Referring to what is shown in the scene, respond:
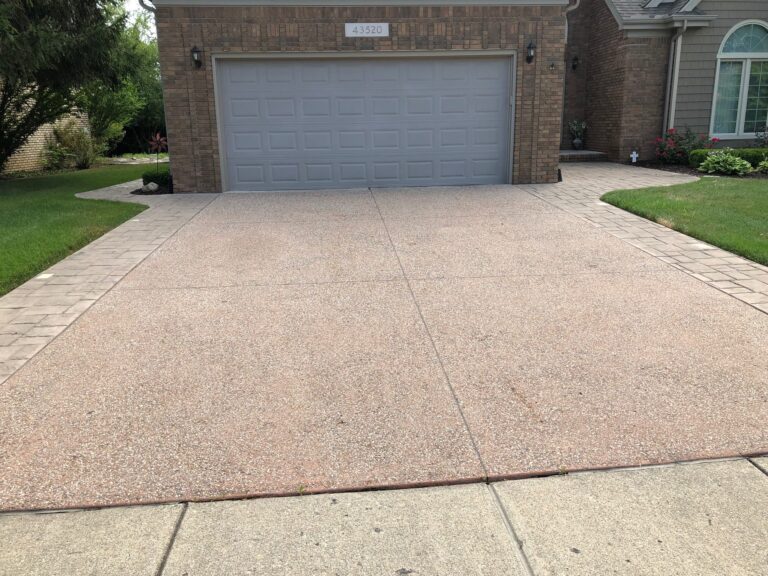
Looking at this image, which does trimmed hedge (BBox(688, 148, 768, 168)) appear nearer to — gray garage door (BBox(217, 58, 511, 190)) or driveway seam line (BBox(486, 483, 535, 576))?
gray garage door (BBox(217, 58, 511, 190))

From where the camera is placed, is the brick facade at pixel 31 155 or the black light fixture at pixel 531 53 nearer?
the black light fixture at pixel 531 53

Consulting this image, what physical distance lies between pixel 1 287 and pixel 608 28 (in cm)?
1634

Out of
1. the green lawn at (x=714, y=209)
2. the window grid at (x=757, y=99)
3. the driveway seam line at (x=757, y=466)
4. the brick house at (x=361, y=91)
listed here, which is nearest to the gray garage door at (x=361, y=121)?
the brick house at (x=361, y=91)

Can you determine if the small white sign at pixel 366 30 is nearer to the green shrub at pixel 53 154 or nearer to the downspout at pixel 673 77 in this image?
the downspout at pixel 673 77

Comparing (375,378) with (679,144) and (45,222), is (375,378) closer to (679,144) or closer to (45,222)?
(45,222)

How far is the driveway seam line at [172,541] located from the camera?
2.39 meters

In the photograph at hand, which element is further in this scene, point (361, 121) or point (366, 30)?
point (361, 121)

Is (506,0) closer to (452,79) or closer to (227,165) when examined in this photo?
(452,79)

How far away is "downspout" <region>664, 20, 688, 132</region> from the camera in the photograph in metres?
16.0

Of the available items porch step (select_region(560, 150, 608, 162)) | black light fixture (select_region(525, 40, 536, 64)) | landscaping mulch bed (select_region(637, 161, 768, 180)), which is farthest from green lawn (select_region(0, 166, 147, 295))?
landscaping mulch bed (select_region(637, 161, 768, 180))

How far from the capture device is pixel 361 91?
12.1m

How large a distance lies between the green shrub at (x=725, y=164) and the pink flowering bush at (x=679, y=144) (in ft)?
4.53

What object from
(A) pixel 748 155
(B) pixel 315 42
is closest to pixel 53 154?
(B) pixel 315 42

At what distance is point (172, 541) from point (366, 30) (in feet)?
35.3
